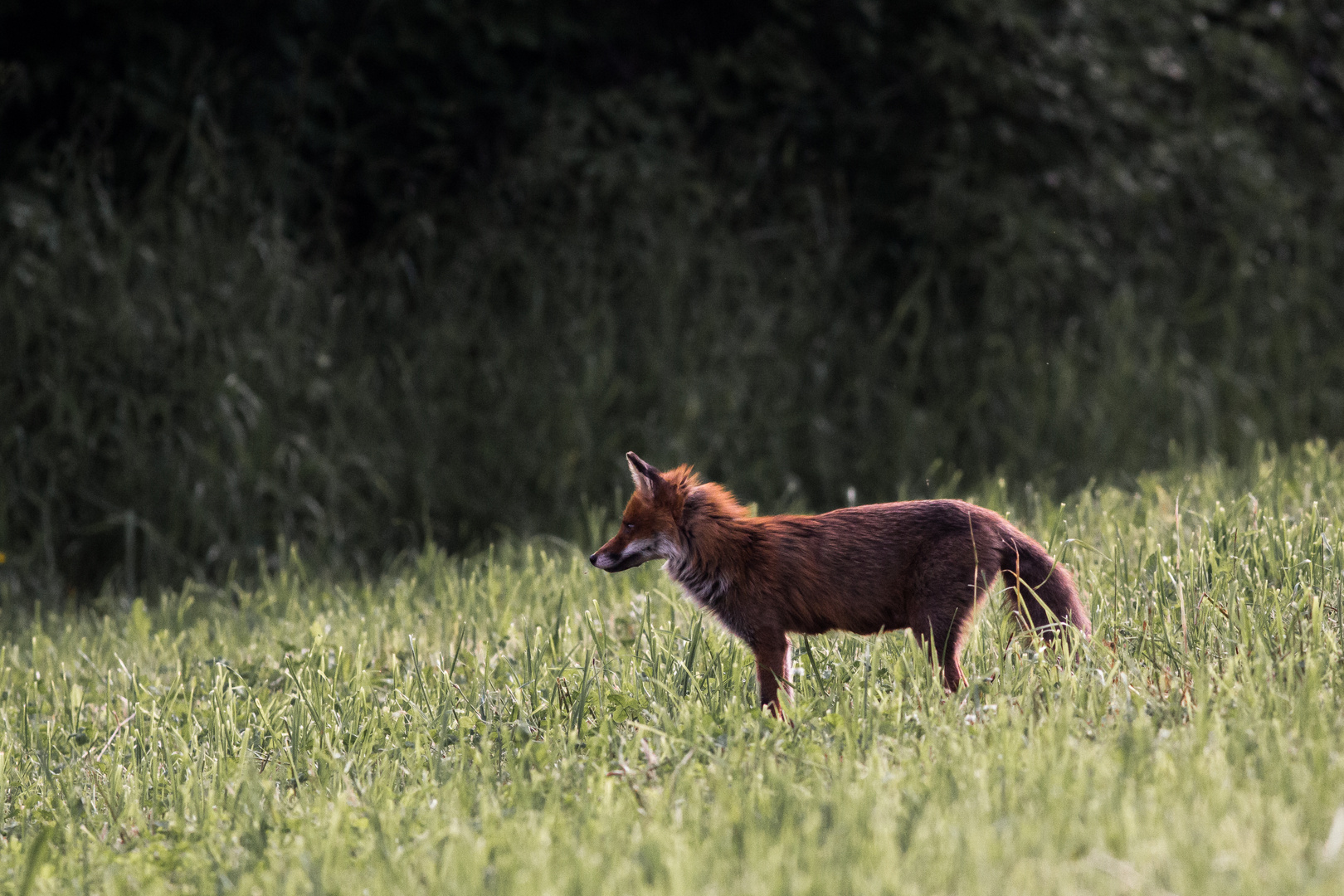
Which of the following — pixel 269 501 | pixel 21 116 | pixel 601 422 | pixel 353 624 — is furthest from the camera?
pixel 21 116

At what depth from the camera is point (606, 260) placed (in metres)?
10.0

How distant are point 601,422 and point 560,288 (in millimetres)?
1349

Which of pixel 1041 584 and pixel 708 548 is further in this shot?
pixel 708 548

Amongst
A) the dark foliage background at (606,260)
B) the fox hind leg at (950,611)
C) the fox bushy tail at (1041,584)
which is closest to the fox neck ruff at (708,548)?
the fox hind leg at (950,611)

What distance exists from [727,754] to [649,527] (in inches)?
31.6

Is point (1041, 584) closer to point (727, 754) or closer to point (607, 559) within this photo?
point (727, 754)

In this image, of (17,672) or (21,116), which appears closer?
(17,672)

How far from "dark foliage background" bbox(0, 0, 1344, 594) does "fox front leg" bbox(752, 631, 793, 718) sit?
15.6ft

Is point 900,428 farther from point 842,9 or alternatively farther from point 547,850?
point 547,850

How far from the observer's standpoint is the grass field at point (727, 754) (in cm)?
Result: 267

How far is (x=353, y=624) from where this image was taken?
219 inches

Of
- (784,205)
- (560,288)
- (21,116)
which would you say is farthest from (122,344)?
(784,205)

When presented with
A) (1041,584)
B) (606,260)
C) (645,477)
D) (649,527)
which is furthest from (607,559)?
(606,260)

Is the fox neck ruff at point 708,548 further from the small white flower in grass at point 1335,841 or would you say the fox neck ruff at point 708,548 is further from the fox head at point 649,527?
the small white flower in grass at point 1335,841
